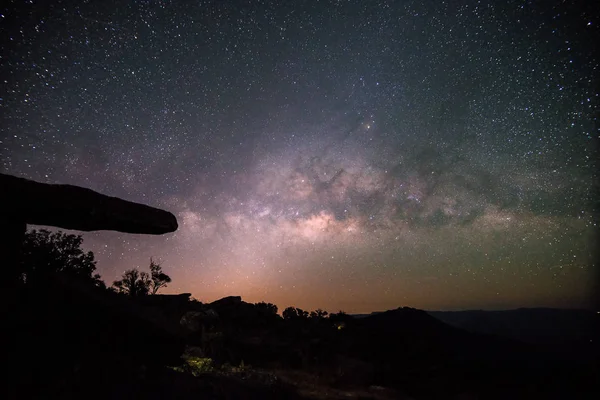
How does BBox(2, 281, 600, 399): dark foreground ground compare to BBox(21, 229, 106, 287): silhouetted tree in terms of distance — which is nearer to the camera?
BBox(2, 281, 600, 399): dark foreground ground

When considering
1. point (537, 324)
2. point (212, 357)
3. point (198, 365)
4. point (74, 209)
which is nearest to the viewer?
point (74, 209)

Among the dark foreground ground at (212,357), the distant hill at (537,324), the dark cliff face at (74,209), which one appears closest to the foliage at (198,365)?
the dark foreground ground at (212,357)

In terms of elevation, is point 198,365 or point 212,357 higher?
point 198,365

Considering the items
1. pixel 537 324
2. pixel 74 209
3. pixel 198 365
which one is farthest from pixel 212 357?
pixel 537 324

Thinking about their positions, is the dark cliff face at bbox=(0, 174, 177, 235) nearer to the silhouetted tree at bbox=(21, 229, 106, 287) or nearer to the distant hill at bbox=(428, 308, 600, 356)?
the silhouetted tree at bbox=(21, 229, 106, 287)

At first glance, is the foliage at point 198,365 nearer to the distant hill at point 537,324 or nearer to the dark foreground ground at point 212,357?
the dark foreground ground at point 212,357

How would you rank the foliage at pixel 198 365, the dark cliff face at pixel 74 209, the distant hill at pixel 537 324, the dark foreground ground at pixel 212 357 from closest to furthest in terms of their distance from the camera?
the dark foreground ground at pixel 212 357, the dark cliff face at pixel 74 209, the foliage at pixel 198 365, the distant hill at pixel 537 324

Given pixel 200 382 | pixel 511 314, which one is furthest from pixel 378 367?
pixel 511 314

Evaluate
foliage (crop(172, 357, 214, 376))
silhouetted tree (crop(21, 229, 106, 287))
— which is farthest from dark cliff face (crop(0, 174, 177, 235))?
silhouetted tree (crop(21, 229, 106, 287))

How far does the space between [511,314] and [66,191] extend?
195421 millimetres

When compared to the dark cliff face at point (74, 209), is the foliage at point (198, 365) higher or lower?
lower

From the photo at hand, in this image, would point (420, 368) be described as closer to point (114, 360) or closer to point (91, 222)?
point (114, 360)

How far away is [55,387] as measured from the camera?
529 cm

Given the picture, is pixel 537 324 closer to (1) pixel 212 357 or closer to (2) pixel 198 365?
(1) pixel 212 357
